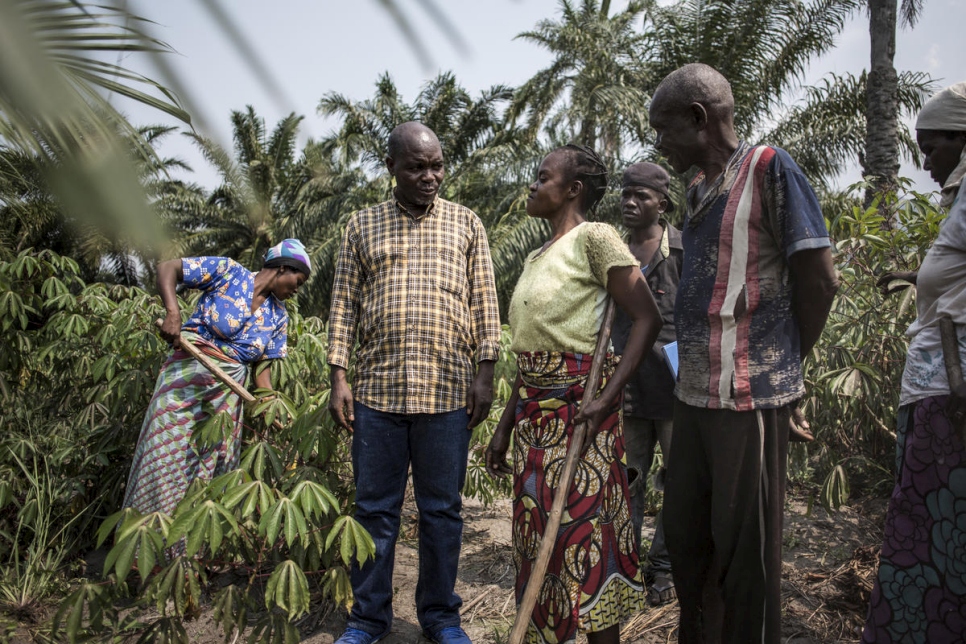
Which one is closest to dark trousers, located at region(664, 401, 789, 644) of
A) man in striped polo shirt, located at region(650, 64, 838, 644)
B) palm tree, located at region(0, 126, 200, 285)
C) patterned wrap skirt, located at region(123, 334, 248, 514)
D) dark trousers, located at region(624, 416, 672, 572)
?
man in striped polo shirt, located at region(650, 64, 838, 644)

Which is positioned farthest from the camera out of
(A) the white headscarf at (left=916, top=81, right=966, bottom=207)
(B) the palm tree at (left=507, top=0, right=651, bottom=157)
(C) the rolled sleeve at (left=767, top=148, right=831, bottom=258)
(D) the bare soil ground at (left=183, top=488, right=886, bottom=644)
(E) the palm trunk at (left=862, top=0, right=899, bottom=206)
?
(B) the palm tree at (left=507, top=0, right=651, bottom=157)

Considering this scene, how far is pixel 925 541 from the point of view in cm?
148

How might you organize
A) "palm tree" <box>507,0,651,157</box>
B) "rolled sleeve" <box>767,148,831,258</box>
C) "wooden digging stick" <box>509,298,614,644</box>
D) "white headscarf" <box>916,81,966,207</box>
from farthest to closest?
"palm tree" <box>507,0,651,157</box>
"wooden digging stick" <box>509,298,614,644</box>
"white headscarf" <box>916,81,966,207</box>
"rolled sleeve" <box>767,148,831,258</box>

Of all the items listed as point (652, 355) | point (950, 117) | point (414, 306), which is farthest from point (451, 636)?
point (950, 117)

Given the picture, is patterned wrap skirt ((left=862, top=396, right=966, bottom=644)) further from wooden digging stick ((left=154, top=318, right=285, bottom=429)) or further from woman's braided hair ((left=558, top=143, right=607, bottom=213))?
wooden digging stick ((left=154, top=318, right=285, bottom=429))

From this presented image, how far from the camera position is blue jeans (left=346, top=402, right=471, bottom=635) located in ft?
7.23

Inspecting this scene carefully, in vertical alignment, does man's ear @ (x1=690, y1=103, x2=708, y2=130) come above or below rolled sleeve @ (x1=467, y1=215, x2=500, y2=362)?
above

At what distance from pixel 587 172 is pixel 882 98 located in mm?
6684

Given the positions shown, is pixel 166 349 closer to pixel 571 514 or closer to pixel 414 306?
pixel 414 306

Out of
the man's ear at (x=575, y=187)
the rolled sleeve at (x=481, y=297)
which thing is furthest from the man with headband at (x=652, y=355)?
the man's ear at (x=575, y=187)

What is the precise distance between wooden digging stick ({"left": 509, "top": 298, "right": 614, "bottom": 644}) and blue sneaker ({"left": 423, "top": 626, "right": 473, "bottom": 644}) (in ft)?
1.90

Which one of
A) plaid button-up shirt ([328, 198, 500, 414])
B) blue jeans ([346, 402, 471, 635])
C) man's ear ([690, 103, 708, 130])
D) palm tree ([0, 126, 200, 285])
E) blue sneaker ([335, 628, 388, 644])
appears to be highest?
man's ear ([690, 103, 708, 130])

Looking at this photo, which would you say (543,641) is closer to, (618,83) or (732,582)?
(732,582)

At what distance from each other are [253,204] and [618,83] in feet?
37.6
